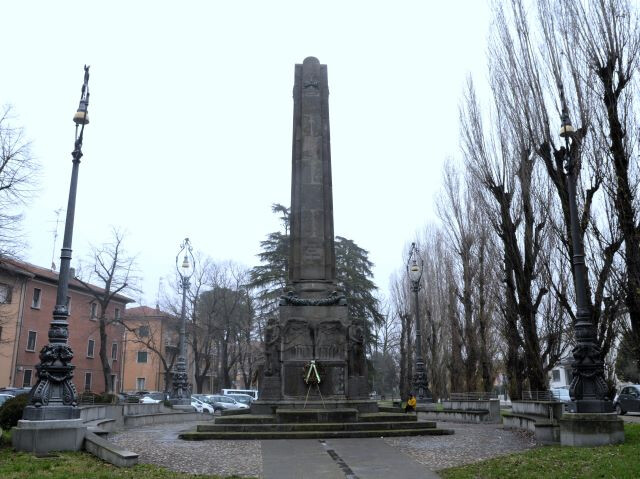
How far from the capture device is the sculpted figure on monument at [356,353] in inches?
658

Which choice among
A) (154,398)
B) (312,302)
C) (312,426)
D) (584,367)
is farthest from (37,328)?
(584,367)

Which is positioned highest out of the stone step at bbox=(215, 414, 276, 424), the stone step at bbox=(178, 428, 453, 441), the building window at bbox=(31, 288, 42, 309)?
the building window at bbox=(31, 288, 42, 309)

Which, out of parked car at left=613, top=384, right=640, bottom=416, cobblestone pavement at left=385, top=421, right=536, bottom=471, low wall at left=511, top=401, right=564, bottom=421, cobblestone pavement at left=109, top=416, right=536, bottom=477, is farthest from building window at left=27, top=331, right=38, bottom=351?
parked car at left=613, top=384, right=640, bottom=416

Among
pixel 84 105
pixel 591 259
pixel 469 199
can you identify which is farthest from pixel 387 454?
pixel 469 199

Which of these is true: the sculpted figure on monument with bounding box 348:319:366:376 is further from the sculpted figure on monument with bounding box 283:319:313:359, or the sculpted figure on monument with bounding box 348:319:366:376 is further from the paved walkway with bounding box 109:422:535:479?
the paved walkway with bounding box 109:422:535:479

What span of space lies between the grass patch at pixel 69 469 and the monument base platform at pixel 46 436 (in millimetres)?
282

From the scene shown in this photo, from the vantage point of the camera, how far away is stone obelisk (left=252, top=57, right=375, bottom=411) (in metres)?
16.3

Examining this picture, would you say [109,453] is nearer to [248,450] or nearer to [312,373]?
[248,450]

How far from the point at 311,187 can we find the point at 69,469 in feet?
39.4

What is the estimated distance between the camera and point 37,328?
44688 mm

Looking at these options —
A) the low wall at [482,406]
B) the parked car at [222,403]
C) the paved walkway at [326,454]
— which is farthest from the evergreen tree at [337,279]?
the paved walkway at [326,454]

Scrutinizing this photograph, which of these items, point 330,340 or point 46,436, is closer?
point 46,436

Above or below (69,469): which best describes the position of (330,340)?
above

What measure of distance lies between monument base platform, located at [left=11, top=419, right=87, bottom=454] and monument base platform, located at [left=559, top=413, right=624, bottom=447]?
9.16m
